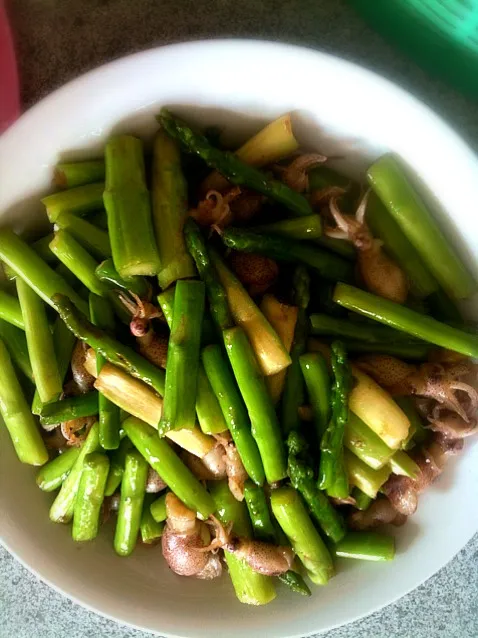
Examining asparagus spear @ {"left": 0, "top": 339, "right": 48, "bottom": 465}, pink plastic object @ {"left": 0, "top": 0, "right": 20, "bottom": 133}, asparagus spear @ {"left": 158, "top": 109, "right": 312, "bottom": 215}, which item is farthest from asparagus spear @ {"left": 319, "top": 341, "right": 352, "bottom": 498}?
pink plastic object @ {"left": 0, "top": 0, "right": 20, "bottom": 133}

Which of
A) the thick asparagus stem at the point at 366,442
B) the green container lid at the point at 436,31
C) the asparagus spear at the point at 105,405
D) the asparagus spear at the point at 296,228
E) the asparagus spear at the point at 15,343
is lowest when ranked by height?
the asparagus spear at the point at 15,343

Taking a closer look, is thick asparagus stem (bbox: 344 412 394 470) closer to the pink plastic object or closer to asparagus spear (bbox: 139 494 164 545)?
asparagus spear (bbox: 139 494 164 545)

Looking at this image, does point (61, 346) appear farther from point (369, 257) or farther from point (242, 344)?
point (369, 257)

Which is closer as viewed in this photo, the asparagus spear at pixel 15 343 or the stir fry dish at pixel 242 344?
the stir fry dish at pixel 242 344

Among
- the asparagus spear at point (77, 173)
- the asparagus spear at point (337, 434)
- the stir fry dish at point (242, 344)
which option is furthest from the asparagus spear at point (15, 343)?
the asparagus spear at point (337, 434)

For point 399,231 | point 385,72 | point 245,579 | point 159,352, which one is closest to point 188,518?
point 245,579

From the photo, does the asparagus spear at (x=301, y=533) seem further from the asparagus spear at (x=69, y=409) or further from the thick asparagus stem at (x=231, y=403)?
the asparagus spear at (x=69, y=409)
